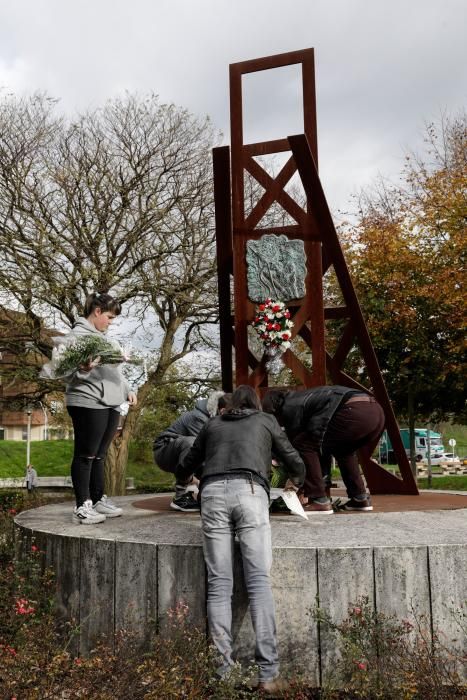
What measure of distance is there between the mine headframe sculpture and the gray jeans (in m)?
3.83

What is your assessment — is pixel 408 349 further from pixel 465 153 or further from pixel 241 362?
pixel 241 362

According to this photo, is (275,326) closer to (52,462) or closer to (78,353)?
(78,353)

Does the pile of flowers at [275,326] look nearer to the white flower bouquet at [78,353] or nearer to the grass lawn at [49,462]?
the white flower bouquet at [78,353]

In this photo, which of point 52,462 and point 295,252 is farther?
point 52,462

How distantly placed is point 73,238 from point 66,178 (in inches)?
58.1

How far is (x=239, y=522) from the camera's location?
434 cm

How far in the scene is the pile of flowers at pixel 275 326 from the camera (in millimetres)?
8008

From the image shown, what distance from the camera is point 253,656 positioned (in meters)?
4.48

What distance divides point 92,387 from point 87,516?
1105 millimetres

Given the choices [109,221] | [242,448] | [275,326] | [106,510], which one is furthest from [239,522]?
[109,221]

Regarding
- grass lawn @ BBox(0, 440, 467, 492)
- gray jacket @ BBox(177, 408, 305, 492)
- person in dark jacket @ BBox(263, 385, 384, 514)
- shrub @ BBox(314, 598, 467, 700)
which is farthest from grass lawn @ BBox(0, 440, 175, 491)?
shrub @ BBox(314, 598, 467, 700)

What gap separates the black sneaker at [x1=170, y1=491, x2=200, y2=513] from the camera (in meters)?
6.79

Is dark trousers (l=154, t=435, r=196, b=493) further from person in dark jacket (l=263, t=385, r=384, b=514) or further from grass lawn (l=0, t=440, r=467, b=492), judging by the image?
grass lawn (l=0, t=440, r=467, b=492)

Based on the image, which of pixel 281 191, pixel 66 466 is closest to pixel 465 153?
pixel 281 191
